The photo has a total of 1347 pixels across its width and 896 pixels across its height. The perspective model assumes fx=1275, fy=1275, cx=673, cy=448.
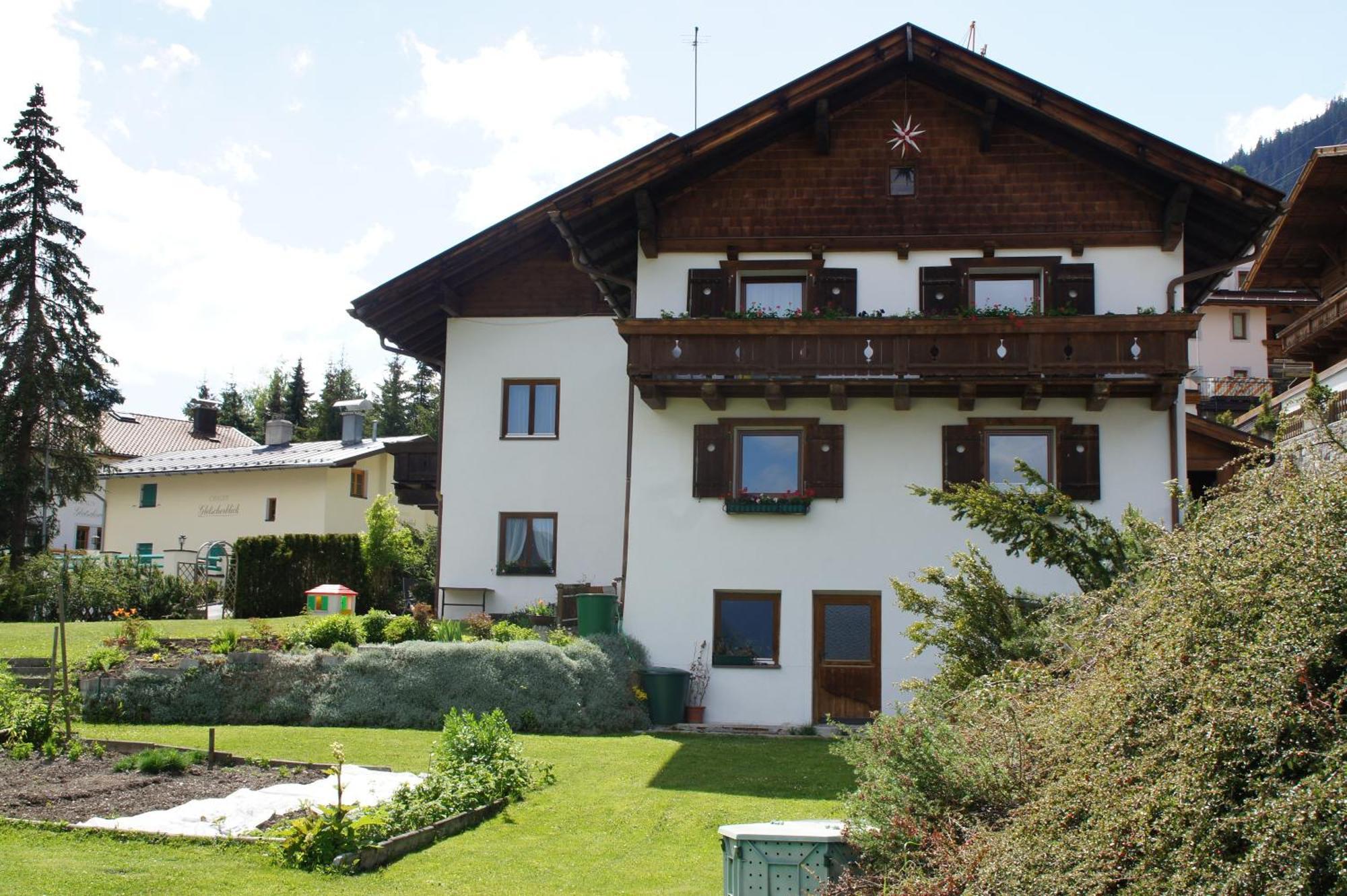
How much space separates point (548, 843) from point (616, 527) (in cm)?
1377

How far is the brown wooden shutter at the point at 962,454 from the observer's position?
1994cm

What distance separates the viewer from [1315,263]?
102 ft

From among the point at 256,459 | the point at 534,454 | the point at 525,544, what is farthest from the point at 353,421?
the point at 525,544

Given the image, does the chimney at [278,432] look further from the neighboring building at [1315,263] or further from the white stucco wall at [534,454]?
the neighboring building at [1315,263]

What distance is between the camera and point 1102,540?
11875 millimetres

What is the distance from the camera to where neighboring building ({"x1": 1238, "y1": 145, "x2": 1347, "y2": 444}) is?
26.2m

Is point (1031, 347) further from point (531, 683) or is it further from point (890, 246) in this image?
point (531, 683)

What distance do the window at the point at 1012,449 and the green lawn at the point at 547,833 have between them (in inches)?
244

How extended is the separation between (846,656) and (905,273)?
6.21 metres

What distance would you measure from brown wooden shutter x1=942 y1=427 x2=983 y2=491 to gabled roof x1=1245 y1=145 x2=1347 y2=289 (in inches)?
380

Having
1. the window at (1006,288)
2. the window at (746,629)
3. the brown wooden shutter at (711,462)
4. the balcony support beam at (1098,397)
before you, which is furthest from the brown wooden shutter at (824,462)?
the balcony support beam at (1098,397)

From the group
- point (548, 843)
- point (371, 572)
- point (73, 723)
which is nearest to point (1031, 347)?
point (548, 843)

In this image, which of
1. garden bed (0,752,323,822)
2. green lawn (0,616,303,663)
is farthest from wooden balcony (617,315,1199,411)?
garden bed (0,752,323,822)

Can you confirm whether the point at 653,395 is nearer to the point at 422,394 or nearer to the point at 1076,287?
the point at 1076,287
